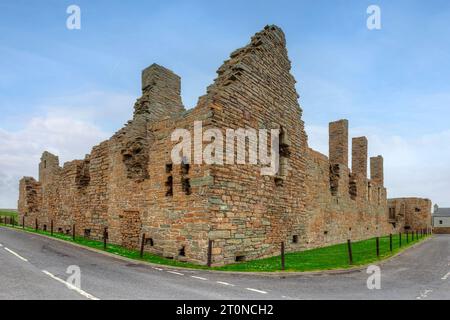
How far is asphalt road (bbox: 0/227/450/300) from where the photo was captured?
25.8ft

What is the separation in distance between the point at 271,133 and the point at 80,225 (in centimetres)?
1475

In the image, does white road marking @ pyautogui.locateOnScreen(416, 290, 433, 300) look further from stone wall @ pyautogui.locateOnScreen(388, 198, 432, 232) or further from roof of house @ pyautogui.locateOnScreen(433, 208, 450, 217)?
roof of house @ pyautogui.locateOnScreen(433, 208, 450, 217)

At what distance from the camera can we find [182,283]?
9.44 m

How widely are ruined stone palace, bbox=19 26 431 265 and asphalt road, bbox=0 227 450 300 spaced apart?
2669 mm

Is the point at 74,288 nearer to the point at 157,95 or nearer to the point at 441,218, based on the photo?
the point at 157,95

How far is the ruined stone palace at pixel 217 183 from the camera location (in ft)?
45.1

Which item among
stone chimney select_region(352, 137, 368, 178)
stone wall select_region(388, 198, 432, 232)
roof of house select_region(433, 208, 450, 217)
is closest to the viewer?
stone chimney select_region(352, 137, 368, 178)

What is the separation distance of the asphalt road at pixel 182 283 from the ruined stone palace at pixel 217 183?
2.67 metres

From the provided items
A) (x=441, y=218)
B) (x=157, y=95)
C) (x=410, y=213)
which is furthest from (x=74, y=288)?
(x=441, y=218)

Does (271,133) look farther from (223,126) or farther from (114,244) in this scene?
(114,244)

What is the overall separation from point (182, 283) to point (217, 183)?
4.69m

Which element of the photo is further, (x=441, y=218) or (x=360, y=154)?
(x=441, y=218)

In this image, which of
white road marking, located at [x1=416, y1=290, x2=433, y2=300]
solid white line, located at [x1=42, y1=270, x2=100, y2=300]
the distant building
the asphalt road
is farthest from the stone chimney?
the distant building

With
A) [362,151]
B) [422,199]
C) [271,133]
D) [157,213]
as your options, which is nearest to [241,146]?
[271,133]
